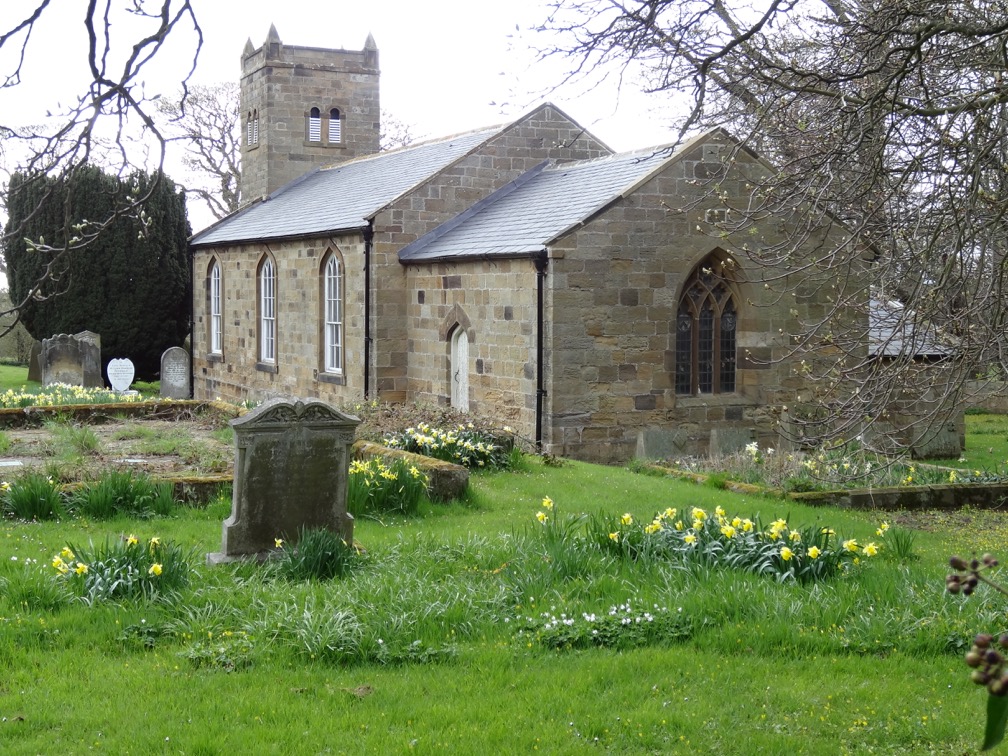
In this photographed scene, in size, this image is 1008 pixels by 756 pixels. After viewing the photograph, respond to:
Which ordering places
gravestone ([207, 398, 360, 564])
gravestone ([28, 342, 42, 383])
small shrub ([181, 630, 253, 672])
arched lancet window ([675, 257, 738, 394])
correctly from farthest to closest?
gravestone ([28, 342, 42, 383]) < arched lancet window ([675, 257, 738, 394]) < gravestone ([207, 398, 360, 564]) < small shrub ([181, 630, 253, 672])

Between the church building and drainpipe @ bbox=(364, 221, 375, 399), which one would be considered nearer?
the church building

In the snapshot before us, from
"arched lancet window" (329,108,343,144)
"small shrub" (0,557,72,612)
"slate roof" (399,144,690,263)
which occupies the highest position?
"arched lancet window" (329,108,343,144)

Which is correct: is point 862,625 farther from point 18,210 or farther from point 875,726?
point 18,210

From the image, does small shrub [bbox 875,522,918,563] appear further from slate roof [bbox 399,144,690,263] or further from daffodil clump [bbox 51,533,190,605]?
slate roof [bbox 399,144,690,263]

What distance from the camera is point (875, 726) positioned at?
5.76 meters

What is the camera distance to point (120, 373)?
91.5ft

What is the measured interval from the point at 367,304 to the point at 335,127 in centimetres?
1193

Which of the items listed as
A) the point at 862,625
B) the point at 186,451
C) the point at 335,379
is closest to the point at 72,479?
the point at 186,451

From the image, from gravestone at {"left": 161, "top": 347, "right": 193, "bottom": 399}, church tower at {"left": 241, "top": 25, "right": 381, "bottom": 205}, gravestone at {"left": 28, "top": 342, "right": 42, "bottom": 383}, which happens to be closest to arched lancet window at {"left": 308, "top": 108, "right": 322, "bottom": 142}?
church tower at {"left": 241, "top": 25, "right": 381, "bottom": 205}

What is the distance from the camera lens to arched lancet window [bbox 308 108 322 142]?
3241 cm

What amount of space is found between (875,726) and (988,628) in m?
1.68

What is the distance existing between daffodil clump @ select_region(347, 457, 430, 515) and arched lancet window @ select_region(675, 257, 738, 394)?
865 cm

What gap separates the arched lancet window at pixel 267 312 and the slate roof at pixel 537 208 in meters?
6.41

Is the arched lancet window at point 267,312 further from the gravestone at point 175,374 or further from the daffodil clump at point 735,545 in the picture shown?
the daffodil clump at point 735,545
